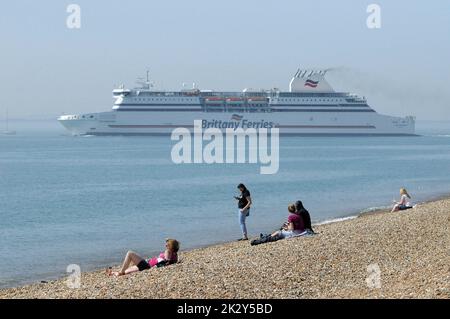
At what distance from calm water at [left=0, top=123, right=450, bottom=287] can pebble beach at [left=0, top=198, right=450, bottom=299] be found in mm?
4833

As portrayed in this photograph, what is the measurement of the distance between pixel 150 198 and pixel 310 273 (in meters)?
25.8

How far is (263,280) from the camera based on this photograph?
10062 mm

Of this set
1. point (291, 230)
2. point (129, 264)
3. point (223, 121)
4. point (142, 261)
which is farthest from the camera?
point (223, 121)

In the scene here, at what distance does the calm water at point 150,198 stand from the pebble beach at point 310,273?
15.9ft

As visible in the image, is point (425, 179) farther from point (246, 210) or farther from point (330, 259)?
point (330, 259)

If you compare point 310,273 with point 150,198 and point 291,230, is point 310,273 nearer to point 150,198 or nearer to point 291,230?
point 291,230

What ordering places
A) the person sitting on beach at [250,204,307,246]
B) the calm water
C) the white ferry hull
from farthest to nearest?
the white ferry hull, the calm water, the person sitting on beach at [250,204,307,246]

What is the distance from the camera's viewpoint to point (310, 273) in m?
10.5

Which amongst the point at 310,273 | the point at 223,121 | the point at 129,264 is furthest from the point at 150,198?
the point at 223,121

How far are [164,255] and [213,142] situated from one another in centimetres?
8841

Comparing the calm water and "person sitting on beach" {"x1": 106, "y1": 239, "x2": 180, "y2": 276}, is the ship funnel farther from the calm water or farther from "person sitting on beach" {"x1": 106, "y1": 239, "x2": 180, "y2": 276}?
"person sitting on beach" {"x1": 106, "y1": 239, "x2": 180, "y2": 276}

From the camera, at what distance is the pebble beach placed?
9172mm

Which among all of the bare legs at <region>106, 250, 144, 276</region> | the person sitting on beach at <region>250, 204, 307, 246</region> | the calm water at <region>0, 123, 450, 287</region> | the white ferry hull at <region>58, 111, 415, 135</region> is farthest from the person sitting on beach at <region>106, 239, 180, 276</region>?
the white ferry hull at <region>58, 111, 415, 135</region>
